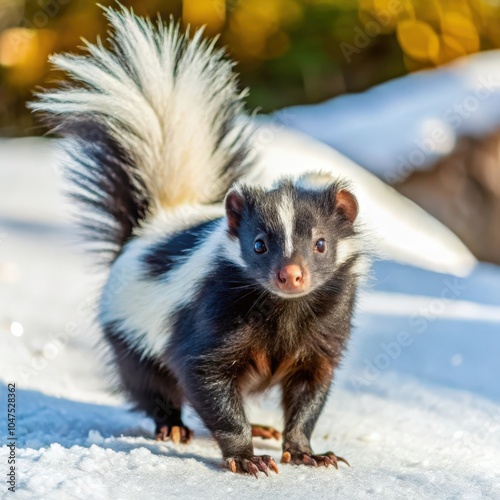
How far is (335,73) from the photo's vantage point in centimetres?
1260

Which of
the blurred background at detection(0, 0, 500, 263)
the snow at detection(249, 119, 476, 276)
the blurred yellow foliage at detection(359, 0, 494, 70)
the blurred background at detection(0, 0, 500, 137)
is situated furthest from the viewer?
the blurred yellow foliage at detection(359, 0, 494, 70)

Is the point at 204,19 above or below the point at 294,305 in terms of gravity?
above

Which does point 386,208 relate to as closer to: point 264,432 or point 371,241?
point 264,432

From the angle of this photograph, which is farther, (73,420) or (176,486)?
(73,420)

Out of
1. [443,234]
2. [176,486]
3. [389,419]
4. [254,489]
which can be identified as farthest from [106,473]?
[443,234]

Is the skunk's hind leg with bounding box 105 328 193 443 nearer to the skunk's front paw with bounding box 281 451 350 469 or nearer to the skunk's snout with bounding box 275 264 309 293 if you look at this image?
the skunk's front paw with bounding box 281 451 350 469

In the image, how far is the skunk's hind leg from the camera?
14.2ft

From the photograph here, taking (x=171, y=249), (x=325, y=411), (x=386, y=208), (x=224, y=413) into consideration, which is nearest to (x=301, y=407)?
(x=224, y=413)

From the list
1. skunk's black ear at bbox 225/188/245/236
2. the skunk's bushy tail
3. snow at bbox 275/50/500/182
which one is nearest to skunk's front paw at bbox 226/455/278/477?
skunk's black ear at bbox 225/188/245/236

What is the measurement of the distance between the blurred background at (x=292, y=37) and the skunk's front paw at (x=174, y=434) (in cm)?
792

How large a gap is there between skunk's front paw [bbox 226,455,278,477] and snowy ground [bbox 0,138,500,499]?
0.06 metres

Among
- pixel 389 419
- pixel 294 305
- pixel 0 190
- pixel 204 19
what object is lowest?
pixel 0 190

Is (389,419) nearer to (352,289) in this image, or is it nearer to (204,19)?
(352,289)

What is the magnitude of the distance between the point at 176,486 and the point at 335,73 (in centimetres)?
1001
